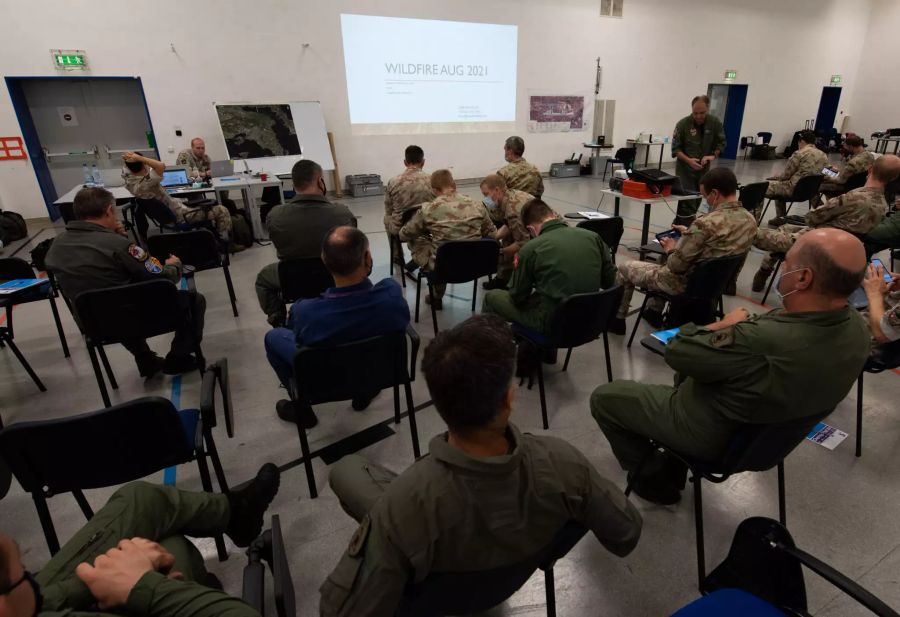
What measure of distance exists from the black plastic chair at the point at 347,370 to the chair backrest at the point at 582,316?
703mm

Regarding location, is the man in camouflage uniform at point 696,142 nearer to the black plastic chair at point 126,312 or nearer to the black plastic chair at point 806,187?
the black plastic chair at point 806,187

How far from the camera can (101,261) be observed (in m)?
2.60

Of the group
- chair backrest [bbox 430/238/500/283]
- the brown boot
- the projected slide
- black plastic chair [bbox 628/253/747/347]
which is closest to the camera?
black plastic chair [bbox 628/253/747/347]

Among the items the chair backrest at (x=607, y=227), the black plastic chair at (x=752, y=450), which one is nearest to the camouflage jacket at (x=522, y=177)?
the chair backrest at (x=607, y=227)

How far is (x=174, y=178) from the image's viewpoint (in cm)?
571

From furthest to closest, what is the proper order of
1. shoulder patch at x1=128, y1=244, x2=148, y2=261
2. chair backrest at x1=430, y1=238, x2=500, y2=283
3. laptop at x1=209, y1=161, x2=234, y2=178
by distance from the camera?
laptop at x1=209, y1=161, x2=234, y2=178 < chair backrest at x1=430, y1=238, x2=500, y2=283 < shoulder patch at x1=128, y1=244, x2=148, y2=261

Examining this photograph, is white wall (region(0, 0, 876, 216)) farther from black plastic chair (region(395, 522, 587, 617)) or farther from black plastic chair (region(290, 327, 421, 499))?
A: black plastic chair (region(395, 522, 587, 617))

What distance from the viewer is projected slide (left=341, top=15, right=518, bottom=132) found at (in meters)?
7.89

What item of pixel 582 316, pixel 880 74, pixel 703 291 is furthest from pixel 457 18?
pixel 880 74

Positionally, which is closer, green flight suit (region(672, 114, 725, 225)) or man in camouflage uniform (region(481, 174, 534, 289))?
man in camouflage uniform (region(481, 174, 534, 289))

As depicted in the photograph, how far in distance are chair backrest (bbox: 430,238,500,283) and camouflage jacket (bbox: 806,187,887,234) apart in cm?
268

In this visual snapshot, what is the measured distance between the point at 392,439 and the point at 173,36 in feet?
23.8

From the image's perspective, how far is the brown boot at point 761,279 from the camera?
13.8 feet

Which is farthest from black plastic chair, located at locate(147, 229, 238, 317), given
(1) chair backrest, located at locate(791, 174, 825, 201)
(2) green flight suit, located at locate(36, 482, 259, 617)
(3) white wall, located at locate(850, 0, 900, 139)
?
(3) white wall, located at locate(850, 0, 900, 139)
